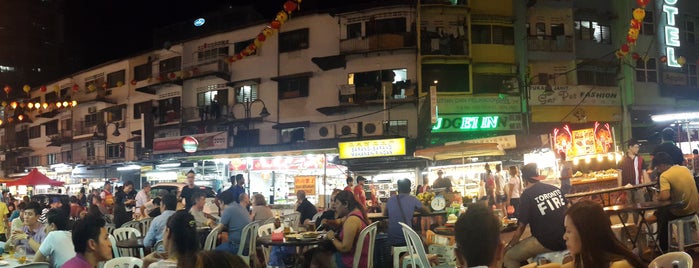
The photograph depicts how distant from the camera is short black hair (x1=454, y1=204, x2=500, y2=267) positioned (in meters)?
3.17

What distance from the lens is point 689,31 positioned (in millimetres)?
28891

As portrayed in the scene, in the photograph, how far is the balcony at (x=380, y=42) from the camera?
25016 millimetres

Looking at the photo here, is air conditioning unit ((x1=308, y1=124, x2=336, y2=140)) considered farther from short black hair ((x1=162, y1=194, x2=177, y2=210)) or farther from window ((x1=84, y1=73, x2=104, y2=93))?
window ((x1=84, y1=73, x2=104, y2=93))

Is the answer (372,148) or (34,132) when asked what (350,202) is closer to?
(372,148)

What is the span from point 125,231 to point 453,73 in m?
18.4

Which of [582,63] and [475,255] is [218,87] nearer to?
[582,63]

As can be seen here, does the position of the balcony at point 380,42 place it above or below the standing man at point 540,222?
above

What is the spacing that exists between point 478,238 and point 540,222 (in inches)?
104

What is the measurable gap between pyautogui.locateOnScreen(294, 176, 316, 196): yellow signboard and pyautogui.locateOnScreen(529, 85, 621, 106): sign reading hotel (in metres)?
10.9

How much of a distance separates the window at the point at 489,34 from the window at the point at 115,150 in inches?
951

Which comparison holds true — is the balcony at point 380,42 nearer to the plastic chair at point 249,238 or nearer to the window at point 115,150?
the plastic chair at point 249,238

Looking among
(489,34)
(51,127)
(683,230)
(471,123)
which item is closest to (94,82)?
(51,127)

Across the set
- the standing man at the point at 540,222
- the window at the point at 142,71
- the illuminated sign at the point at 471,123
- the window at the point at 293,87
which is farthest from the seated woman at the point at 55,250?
the window at the point at 142,71

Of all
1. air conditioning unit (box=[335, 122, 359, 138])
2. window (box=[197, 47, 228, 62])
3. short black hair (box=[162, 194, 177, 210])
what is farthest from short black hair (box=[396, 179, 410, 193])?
window (box=[197, 47, 228, 62])
